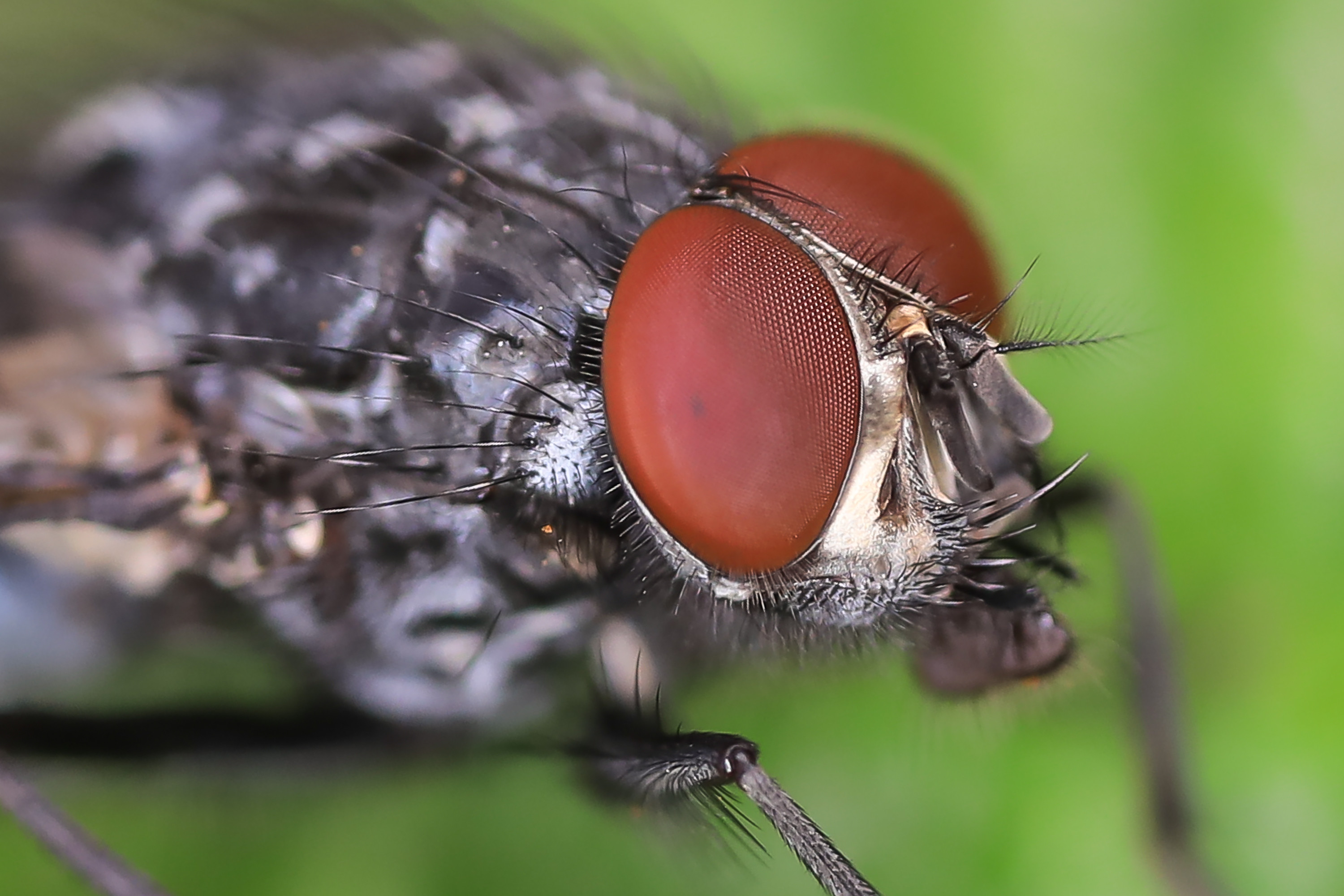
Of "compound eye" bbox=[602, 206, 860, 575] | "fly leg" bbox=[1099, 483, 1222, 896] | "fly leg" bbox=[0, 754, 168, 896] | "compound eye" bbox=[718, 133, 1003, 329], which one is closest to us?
"compound eye" bbox=[602, 206, 860, 575]

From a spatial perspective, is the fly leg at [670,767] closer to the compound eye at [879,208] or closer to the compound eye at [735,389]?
the compound eye at [735,389]

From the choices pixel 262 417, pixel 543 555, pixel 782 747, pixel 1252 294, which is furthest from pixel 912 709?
pixel 262 417

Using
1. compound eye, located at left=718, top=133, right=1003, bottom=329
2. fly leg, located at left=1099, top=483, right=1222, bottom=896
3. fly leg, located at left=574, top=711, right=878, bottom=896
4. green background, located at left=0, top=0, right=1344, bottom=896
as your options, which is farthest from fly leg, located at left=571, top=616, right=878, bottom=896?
fly leg, located at left=1099, top=483, right=1222, bottom=896

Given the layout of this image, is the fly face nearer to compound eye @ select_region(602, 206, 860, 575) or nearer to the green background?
compound eye @ select_region(602, 206, 860, 575)

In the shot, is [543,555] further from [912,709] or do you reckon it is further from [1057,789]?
[1057,789]

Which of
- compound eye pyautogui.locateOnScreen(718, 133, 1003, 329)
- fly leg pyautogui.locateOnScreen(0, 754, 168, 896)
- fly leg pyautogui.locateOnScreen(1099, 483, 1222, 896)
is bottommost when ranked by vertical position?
fly leg pyautogui.locateOnScreen(0, 754, 168, 896)

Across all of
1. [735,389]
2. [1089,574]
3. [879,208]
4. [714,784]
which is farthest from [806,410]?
[1089,574]
